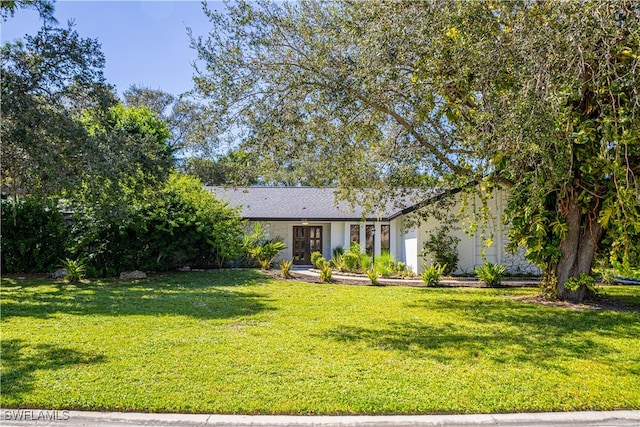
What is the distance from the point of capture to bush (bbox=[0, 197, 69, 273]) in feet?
50.8

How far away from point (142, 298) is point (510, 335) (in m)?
8.20

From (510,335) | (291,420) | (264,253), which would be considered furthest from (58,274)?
(510,335)

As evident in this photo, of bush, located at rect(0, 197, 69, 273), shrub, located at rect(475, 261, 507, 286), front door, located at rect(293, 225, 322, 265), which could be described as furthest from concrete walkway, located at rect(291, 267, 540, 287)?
bush, located at rect(0, 197, 69, 273)

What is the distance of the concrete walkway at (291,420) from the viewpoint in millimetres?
3832

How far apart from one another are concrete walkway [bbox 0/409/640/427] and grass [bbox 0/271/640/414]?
0.39 ft

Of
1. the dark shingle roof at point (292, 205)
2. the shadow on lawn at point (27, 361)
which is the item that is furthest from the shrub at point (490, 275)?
the shadow on lawn at point (27, 361)

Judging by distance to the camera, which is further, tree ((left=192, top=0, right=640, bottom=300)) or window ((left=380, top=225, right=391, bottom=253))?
window ((left=380, top=225, right=391, bottom=253))

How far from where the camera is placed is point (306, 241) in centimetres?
2267

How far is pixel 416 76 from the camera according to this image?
26.8 ft

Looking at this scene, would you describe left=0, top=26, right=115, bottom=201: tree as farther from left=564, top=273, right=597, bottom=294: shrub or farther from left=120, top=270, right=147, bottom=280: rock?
→ left=564, top=273, right=597, bottom=294: shrub

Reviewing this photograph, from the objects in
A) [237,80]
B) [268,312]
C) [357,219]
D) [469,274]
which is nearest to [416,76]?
[237,80]

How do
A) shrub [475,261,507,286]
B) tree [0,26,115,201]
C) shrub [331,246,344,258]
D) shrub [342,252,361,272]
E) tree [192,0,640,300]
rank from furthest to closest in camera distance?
shrub [331,246,344,258] → shrub [342,252,361,272] → shrub [475,261,507,286] → tree [0,26,115,201] → tree [192,0,640,300]

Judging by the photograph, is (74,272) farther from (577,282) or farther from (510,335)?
(577,282)

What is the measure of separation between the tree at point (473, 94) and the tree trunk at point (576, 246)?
29 mm
